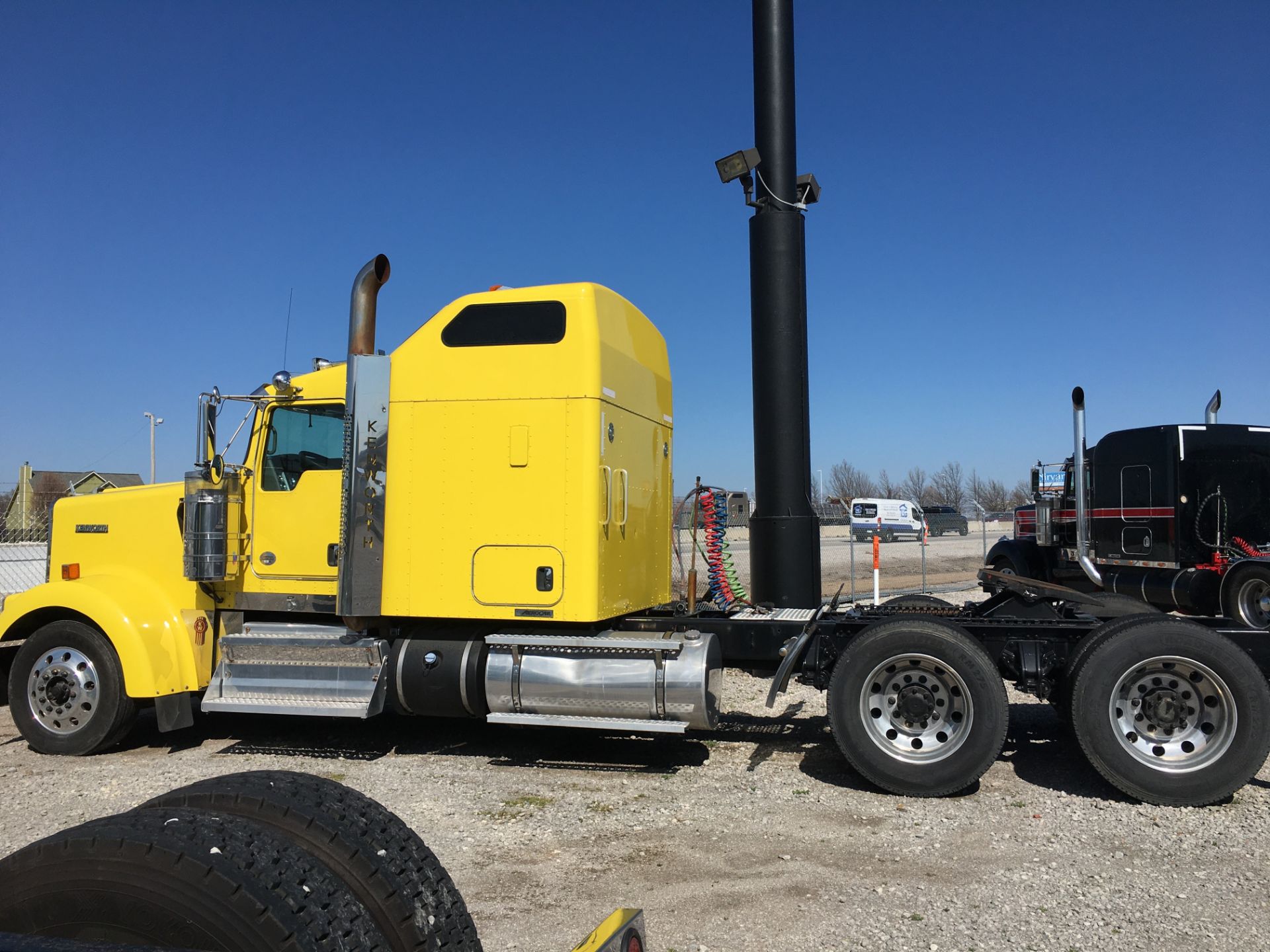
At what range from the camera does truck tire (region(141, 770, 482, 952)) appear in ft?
7.06

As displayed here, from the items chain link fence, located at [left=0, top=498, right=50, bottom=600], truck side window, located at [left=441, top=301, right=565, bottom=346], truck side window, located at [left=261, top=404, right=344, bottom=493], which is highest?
truck side window, located at [left=441, top=301, right=565, bottom=346]

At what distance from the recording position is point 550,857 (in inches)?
197

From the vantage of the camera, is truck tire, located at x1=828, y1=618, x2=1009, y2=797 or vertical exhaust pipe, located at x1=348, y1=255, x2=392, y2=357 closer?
truck tire, located at x1=828, y1=618, x2=1009, y2=797

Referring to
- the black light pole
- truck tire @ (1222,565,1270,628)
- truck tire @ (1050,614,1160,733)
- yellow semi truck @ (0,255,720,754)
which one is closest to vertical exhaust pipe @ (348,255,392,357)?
yellow semi truck @ (0,255,720,754)

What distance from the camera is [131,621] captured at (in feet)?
23.0

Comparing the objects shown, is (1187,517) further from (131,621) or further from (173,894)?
(173,894)

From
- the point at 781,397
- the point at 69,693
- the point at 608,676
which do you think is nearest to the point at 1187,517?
the point at 781,397

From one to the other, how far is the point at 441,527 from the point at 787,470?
3.74m

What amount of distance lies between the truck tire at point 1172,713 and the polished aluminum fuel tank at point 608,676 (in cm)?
238

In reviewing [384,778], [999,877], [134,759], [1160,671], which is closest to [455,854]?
[384,778]

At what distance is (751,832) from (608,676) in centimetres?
150

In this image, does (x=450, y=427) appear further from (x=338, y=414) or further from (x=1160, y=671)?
(x=1160, y=671)

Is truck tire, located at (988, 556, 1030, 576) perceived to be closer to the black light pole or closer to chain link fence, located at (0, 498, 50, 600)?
the black light pole

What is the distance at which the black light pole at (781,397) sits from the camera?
908cm
